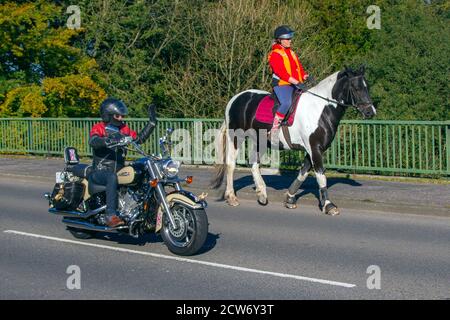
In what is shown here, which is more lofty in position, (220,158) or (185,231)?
(220,158)

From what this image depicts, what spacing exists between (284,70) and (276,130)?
42.9 inches

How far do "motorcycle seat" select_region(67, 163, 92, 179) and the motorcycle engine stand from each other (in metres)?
0.64

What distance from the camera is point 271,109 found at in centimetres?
1401

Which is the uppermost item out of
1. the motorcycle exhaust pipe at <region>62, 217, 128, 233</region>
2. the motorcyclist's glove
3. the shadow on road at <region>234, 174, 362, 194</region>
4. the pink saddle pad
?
the motorcyclist's glove

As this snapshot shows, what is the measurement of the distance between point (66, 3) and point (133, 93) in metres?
4.59

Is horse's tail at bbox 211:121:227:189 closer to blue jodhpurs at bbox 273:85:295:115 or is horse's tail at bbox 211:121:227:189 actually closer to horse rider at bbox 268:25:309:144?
horse rider at bbox 268:25:309:144

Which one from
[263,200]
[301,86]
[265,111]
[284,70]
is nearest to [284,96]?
[301,86]

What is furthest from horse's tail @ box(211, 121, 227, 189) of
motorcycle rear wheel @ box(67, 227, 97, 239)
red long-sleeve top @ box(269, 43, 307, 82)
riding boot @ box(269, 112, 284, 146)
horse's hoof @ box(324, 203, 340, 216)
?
motorcycle rear wheel @ box(67, 227, 97, 239)

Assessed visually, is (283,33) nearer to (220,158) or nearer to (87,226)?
(220,158)

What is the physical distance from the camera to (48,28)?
101 feet

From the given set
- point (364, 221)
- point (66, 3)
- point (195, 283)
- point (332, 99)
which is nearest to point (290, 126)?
point (332, 99)

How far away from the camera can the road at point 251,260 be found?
7.73m

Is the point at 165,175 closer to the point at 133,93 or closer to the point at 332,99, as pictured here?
the point at 332,99

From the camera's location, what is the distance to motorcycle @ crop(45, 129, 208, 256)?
9.23 m
